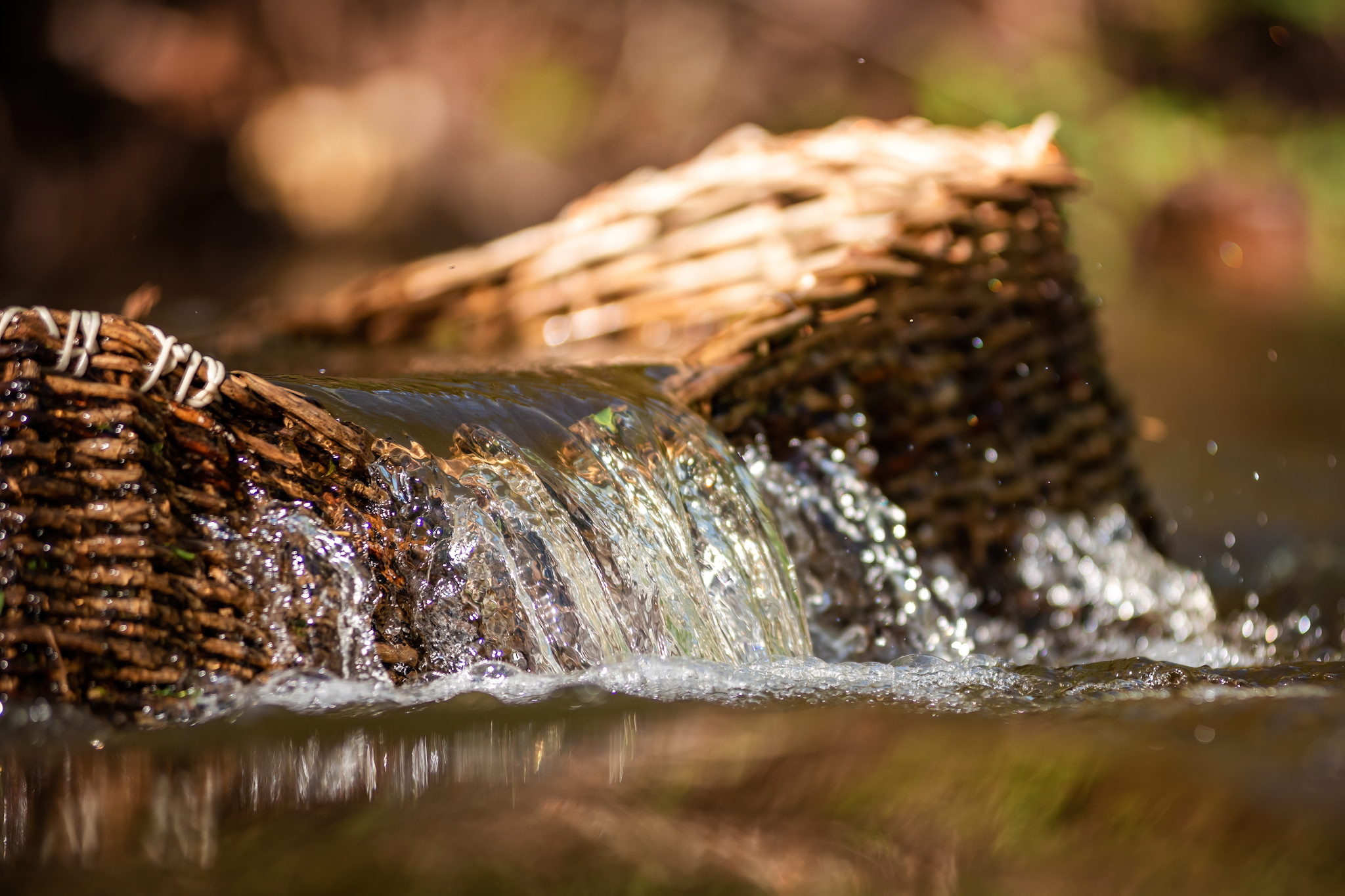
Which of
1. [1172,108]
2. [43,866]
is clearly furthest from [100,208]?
[43,866]

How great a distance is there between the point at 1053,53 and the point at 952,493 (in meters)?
5.01

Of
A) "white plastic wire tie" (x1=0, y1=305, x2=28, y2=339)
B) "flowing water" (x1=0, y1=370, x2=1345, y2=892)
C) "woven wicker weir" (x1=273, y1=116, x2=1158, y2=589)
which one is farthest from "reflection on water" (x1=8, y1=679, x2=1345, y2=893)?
"woven wicker weir" (x1=273, y1=116, x2=1158, y2=589)

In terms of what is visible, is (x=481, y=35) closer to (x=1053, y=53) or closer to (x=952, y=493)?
(x=1053, y=53)

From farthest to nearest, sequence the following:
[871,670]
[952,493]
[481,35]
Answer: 1. [481,35]
2. [952,493]
3. [871,670]

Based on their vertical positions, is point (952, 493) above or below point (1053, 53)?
below

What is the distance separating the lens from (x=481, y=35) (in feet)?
20.6

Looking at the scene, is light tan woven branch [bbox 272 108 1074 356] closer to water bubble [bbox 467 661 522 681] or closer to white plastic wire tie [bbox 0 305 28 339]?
water bubble [bbox 467 661 522 681]

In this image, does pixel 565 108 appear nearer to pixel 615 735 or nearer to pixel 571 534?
pixel 571 534

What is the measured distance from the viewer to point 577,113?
6172mm

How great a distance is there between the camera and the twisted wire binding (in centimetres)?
78

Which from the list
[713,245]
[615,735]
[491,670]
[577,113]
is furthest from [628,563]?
[577,113]

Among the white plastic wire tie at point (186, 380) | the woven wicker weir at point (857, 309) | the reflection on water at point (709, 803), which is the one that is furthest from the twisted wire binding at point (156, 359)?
the woven wicker weir at point (857, 309)

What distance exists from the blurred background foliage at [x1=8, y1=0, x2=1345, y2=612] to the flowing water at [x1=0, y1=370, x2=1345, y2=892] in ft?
12.8

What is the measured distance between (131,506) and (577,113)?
5694mm
